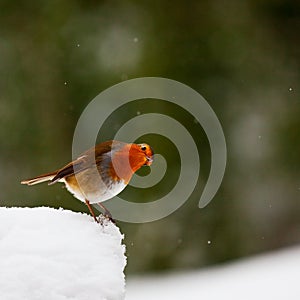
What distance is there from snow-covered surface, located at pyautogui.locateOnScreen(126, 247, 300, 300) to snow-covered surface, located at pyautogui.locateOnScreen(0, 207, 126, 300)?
3051 mm

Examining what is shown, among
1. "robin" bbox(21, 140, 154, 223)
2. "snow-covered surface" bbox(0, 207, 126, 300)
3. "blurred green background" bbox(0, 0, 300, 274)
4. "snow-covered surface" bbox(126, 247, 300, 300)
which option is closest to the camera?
"snow-covered surface" bbox(0, 207, 126, 300)

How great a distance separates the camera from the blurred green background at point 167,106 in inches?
291

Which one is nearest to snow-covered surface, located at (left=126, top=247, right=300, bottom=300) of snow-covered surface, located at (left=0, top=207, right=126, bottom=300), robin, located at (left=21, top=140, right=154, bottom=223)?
robin, located at (left=21, top=140, right=154, bottom=223)

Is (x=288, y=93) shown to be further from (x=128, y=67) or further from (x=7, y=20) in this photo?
(x=7, y=20)

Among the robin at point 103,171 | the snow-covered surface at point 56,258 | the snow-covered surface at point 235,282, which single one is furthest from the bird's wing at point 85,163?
the snow-covered surface at point 235,282

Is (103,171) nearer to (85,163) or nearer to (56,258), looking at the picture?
(85,163)

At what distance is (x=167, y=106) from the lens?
24.5 ft

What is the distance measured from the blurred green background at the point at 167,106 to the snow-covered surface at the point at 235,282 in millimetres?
378

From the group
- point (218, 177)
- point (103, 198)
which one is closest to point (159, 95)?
point (218, 177)

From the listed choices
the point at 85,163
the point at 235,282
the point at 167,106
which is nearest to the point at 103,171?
the point at 85,163

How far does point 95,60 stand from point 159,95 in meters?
0.83

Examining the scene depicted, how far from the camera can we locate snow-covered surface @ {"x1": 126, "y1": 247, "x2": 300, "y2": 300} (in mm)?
5004

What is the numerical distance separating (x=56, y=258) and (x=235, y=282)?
14.5 feet

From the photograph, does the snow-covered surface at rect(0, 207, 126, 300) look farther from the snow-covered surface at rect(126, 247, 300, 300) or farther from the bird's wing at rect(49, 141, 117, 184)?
the snow-covered surface at rect(126, 247, 300, 300)
